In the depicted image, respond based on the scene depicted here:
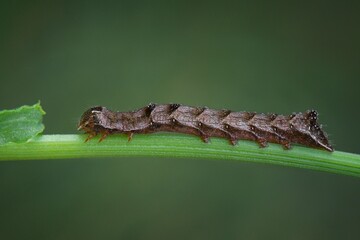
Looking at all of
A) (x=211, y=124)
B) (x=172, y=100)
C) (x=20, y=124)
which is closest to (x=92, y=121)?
(x=20, y=124)

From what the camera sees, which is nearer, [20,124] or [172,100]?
[20,124]

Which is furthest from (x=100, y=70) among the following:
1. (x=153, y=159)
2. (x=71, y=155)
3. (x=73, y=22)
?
(x=71, y=155)

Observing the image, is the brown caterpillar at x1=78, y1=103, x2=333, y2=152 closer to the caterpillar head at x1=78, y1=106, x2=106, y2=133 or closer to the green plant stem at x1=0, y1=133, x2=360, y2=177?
the caterpillar head at x1=78, y1=106, x2=106, y2=133

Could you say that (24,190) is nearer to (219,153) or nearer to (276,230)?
(276,230)

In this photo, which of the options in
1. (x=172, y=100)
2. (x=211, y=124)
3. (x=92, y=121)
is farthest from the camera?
(x=172, y=100)

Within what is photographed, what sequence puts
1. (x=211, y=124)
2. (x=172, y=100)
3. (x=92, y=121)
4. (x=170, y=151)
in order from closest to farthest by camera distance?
(x=170, y=151)
(x=92, y=121)
(x=211, y=124)
(x=172, y=100)

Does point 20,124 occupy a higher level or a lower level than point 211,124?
lower

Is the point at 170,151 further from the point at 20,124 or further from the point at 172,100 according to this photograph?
the point at 172,100
